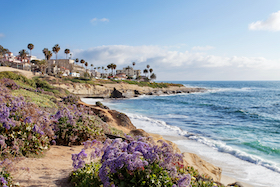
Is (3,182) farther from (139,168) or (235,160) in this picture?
(235,160)

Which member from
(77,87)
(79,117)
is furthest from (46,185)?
(77,87)

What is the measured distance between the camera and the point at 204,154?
11.3 m

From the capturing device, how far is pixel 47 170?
4820 millimetres

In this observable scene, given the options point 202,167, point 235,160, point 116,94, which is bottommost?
point 235,160

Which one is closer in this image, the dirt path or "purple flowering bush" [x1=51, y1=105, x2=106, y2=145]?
the dirt path

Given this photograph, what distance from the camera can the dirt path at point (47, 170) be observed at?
4211 millimetres

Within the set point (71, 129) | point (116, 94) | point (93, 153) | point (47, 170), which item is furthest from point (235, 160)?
point (116, 94)

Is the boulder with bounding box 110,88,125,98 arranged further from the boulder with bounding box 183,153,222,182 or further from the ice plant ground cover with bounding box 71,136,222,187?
the ice plant ground cover with bounding box 71,136,222,187

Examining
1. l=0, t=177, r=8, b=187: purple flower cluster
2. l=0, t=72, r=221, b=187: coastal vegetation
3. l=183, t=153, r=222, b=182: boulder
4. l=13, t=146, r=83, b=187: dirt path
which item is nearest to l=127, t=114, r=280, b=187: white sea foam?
l=183, t=153, r=222, b=182: boulder

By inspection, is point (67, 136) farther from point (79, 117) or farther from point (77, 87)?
point (77, 87)

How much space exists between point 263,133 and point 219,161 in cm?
998

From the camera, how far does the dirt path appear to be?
13.8ft

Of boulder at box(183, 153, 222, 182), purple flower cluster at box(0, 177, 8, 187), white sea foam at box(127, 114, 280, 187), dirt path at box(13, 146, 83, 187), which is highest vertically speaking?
purple flower cluster at box(0, 177, 8, 187)

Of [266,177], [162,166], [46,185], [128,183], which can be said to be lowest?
[266,177]
